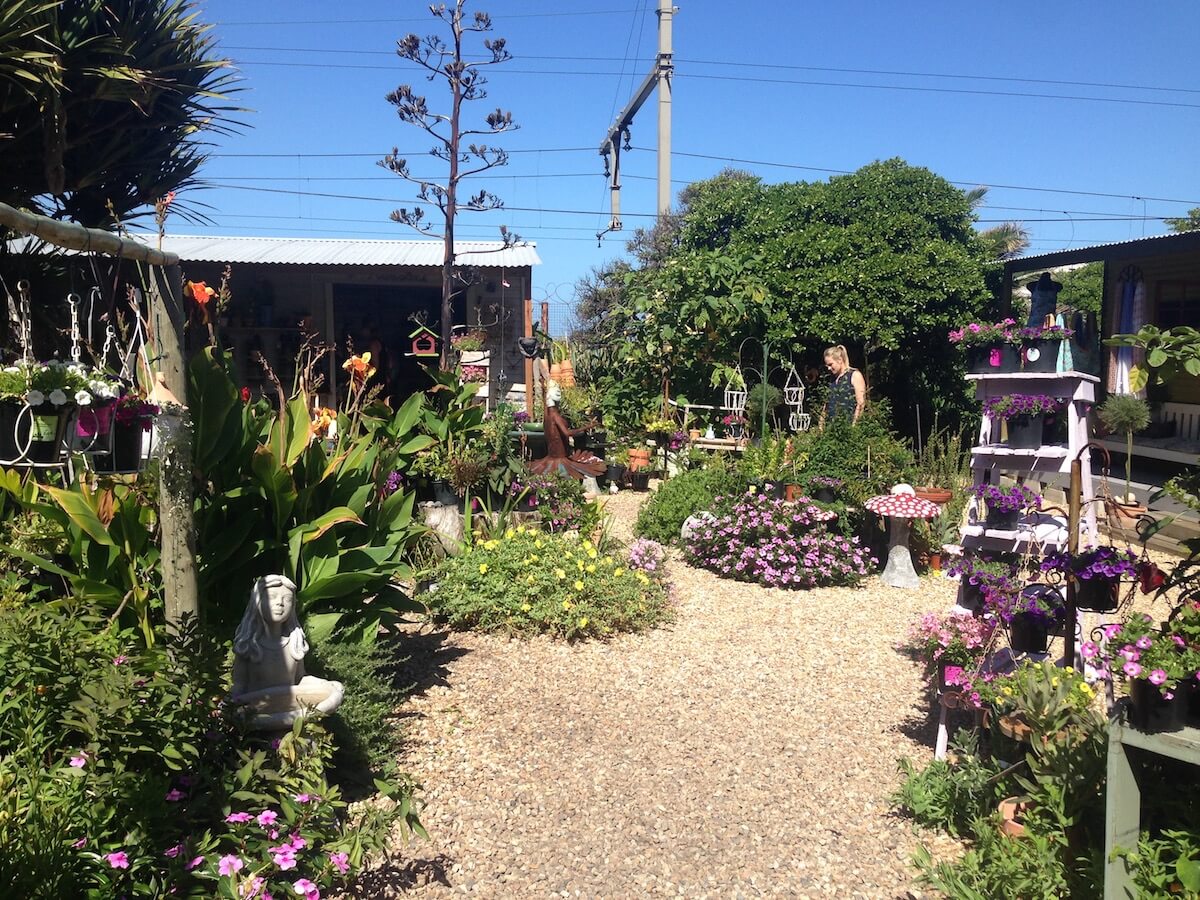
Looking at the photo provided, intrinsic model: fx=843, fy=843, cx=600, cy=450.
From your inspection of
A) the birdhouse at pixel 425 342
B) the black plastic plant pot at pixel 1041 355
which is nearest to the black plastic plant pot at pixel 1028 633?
the black plastic plant pot at pixel 1041 355

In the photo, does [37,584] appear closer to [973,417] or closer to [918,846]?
[918,846]

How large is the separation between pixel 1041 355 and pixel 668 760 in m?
2.98

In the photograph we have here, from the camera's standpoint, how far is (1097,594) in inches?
113

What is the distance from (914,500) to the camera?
6242mm

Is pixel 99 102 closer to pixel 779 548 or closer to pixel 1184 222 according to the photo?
pixel 779 548

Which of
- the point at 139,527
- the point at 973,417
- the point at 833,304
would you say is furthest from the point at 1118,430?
the point at 139,527

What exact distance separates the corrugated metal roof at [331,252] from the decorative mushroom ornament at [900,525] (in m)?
5.61

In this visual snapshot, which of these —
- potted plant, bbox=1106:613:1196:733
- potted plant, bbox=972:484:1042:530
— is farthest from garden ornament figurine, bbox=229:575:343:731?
potted plant, bbox=972:484:1042:530

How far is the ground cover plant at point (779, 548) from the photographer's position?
20.6ft

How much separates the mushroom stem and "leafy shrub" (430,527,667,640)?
2.02m

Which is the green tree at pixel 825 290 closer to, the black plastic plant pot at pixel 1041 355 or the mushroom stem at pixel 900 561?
the mushroom stem at pixel 900 561

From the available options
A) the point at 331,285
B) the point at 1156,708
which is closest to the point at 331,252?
the point at 331,285

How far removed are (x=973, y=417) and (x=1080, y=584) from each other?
32.3 ft

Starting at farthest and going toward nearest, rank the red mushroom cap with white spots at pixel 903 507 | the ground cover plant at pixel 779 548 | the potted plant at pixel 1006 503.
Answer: the ground cover plant at pixel 779 548 < the red mushroom cap with white spots at pixel 903 507 < the potted plant at pixel 1006 503
